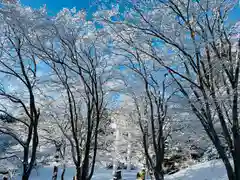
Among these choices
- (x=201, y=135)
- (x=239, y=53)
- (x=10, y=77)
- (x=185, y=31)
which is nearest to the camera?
(x=239, y=53)

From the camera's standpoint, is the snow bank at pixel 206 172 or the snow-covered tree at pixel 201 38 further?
the snow bank at pixel 206 172

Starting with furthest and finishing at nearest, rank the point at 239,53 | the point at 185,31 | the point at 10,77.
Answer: the point at 10,77
the point at 185,31
the point at 239,53

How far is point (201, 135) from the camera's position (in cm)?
1209

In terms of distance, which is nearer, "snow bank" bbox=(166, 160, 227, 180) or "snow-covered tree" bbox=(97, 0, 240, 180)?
"snow-covered tree" bbox=(97, 0, 240, 180)

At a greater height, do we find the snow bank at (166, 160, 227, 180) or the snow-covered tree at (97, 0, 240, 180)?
the snow-covered tree at (97, 0, 240, 180)

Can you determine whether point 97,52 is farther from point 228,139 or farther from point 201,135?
point 201,135

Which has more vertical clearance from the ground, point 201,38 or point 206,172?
point 201,38

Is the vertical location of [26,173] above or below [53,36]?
below

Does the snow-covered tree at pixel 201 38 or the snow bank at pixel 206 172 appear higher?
the snow-covered tree at pixel 201 38

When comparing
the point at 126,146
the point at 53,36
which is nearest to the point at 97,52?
the point at 53,36

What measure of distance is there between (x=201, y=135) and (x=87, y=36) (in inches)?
313

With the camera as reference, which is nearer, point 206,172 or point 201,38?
point 201,38

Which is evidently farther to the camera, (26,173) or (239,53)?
(26,173)

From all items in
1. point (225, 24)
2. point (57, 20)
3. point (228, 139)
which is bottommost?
point (228, 139)
